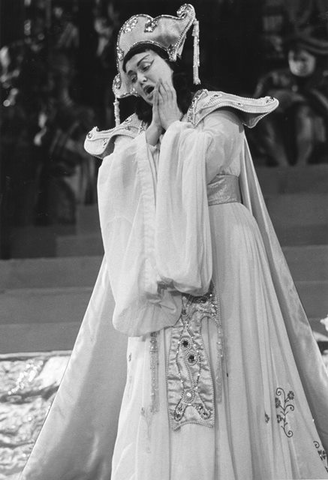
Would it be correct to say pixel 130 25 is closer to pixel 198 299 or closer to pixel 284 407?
pixel 198 299

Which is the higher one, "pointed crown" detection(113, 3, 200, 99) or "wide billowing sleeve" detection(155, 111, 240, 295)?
"pointed crown" detection(113, 3, 200, 99)

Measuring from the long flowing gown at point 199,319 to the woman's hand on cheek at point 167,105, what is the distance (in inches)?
1.8

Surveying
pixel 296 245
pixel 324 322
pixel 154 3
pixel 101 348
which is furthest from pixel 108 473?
pixel 154 3

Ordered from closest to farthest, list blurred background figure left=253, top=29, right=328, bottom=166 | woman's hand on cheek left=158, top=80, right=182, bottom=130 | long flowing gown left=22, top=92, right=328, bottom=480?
long flowing gown left=22, top=92, right=328, bottom=480, woman's hand on cheek left=158, top=80, right=182, bottom=130, blurred background figure left=253, top=29, right=328, bottom=166

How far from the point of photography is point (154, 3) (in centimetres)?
530

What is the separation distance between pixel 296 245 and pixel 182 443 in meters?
2.54

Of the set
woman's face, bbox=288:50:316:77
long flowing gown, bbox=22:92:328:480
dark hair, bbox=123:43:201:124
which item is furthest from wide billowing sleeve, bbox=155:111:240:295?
woman's face, bbox=288:50:316:77

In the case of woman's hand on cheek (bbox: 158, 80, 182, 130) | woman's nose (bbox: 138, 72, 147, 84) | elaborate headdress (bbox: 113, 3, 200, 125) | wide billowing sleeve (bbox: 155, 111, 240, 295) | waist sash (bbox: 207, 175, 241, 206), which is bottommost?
wide billowing sleeve (bbox: 155, 111, 240, 295)

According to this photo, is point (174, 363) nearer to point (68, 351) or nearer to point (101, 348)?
point (101, 348)

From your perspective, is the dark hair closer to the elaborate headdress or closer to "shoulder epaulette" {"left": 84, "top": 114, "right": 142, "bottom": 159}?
the elaborate headdress

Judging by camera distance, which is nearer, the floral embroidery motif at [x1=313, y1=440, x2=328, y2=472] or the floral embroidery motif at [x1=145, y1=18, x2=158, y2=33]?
the floral embroidery motif at [x1=313, y1=440, x2=328, y2=472]

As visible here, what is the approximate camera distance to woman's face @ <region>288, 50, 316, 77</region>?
546cm

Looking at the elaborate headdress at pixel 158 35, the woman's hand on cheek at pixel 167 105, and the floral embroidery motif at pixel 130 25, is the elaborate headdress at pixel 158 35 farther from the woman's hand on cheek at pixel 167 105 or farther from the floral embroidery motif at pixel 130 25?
the woman's hand on cheek at pixel 167 105

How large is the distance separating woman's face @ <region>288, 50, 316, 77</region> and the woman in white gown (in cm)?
254
